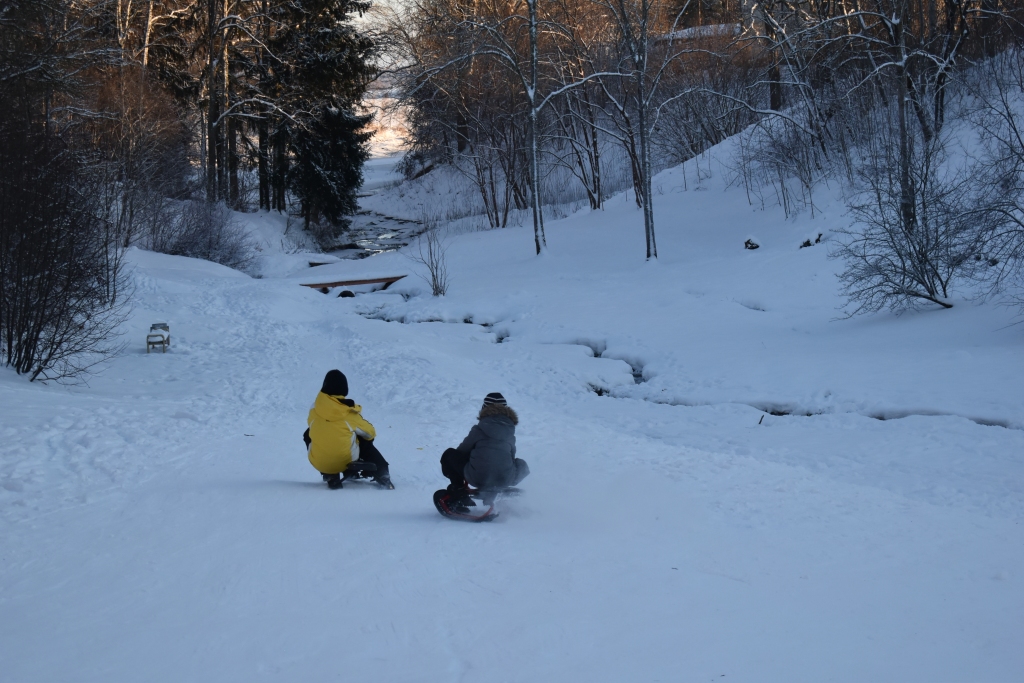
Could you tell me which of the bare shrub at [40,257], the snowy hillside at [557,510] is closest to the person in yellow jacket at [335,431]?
the snowy hillside at [557,510]

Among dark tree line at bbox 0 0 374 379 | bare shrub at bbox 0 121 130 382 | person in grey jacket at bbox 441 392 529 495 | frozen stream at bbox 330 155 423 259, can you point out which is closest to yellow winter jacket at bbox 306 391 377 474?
person in grey jacket at bbox 441 392 529 495

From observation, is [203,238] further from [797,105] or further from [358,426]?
[797,105]

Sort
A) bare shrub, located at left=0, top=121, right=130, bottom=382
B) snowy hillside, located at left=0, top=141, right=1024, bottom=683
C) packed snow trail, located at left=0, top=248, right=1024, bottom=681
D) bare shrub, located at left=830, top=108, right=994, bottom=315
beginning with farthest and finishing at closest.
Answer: bare shrub, located at left=830, top=108, right=994, bottom=315 < bare shrub, located at left=0, top=121, right=130, bottom=382 < snowy hillside, located at left=0, top=141, right=1024, bottom=683 < packed snow trail, located at left=0, top=248, right=1024, bottom=681

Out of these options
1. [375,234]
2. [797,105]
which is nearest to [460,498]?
[797,105]

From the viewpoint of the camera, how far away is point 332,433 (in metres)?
6.98

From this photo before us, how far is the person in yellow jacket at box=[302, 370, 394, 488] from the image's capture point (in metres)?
6.93

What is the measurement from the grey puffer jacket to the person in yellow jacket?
4.14ft

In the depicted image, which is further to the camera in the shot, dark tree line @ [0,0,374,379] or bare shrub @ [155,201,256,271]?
bare shrub @ [155,201,256,271]

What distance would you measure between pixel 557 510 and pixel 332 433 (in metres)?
2.14

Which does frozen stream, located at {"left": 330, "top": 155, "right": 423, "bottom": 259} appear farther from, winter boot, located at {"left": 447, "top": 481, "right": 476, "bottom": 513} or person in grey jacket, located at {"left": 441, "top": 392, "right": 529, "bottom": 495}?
winter boot, located at {"left": 447, "top": 481, "right": 476, "bottom": 513}

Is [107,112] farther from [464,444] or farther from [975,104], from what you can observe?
[975,104]

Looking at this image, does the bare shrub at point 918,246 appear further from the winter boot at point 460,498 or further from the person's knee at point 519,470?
the winter boot at point 460,498

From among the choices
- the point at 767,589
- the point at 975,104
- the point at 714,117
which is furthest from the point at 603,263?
the point at 767,589

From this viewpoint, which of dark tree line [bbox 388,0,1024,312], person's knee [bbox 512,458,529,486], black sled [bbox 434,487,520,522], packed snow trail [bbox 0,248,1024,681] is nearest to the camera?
packed snow trail [bbox 0,248,1024,681]
